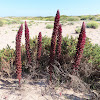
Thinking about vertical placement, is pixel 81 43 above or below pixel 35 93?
above

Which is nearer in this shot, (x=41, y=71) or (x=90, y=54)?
(x=90, y=54)

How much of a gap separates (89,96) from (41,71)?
5.56 feet

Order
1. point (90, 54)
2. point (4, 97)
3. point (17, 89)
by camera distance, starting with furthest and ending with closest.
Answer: point (90, 54) < point (17, 89) < point (4, 97)

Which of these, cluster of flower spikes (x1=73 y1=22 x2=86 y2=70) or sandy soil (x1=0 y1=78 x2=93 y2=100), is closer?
cluster of flower spikes (x1=73 y1=22 x2=86 y2=70)

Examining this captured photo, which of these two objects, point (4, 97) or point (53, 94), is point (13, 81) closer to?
point (4, 97)

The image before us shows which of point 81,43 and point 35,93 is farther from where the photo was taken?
point 35,93

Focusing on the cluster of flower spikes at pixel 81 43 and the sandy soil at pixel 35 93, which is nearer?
the cluster of flower spikes at pixel 81 43

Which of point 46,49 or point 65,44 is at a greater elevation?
point 65,44

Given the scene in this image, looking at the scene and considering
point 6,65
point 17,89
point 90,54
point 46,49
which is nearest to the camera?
point 17,89

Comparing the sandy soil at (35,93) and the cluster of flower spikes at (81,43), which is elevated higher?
the cluster of flower spikes at (81,43)

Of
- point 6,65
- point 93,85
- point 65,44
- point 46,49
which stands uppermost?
point 65,44

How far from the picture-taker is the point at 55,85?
3.33 m

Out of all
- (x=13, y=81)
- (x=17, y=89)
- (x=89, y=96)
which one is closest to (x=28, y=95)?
(x=17, y=89)

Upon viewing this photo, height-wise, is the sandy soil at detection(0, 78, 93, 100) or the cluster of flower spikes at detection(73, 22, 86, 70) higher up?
the cluster of flower spikes at detection(73, 22, 86, 70)
